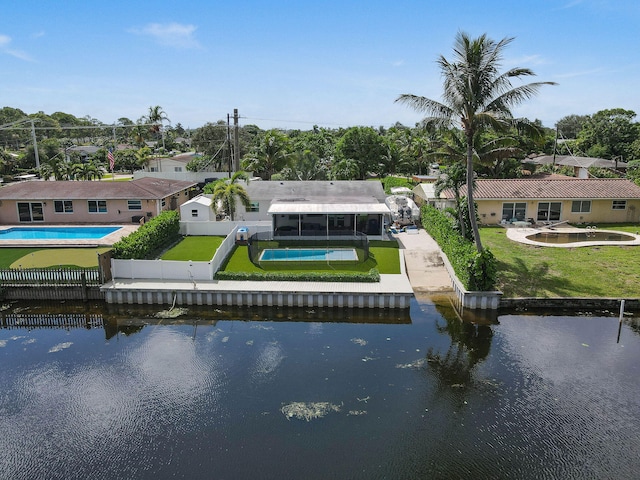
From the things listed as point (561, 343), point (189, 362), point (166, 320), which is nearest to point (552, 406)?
point (561, 343)

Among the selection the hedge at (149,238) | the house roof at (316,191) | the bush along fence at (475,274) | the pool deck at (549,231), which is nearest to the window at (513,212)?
the pool deck at (549,231)

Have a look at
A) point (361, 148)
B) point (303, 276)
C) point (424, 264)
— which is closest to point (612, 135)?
point (361, 148)

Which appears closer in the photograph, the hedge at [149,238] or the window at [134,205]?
the hedge at [149,238]

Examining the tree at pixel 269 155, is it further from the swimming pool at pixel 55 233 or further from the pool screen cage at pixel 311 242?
the pool screen cage at pixel 311 242

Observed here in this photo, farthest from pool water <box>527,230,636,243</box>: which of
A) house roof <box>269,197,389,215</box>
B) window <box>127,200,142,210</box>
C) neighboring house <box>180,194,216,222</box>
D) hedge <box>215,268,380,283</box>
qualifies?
window <box>127,200,142,210</box>

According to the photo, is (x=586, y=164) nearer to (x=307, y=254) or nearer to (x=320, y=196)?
(x=320, y=196)

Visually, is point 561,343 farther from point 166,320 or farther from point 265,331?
point 166,320

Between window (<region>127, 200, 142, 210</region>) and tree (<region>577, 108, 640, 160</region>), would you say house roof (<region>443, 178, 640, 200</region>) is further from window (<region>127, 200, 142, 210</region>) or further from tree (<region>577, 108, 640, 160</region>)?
tree (<region>577, 108, 640, 160</region>)
